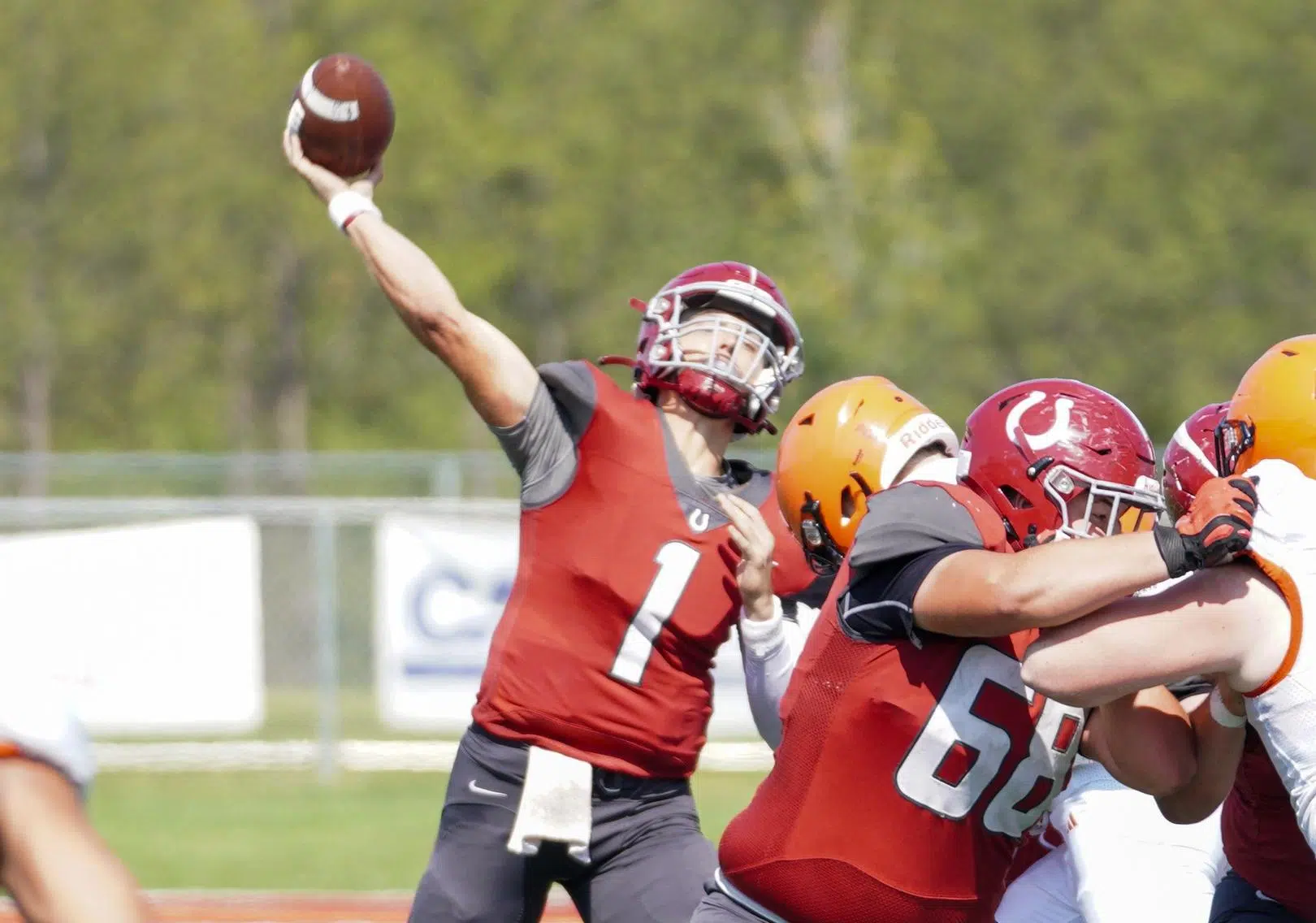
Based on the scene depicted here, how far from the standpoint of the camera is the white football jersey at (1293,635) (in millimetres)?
2809

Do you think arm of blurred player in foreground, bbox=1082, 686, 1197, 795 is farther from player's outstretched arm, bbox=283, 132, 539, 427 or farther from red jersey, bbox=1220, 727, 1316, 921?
player's outstretched arm, bbox=283, 132, 539, 427

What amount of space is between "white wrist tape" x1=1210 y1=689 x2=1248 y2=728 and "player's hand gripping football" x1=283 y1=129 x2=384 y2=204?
215cm

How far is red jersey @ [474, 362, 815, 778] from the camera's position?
412 centimetres

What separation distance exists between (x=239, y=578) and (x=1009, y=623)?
947 cm

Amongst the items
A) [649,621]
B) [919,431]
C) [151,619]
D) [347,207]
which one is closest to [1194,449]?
[919,431]

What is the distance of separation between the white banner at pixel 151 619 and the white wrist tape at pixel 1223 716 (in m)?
9.11

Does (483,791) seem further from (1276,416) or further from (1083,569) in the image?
(1276,416)

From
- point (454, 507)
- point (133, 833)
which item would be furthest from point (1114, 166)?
point (133, 833)

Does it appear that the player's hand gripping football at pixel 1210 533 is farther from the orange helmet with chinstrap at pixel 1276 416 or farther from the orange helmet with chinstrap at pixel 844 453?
the orange helmet with chinstrap at pixel 844 453

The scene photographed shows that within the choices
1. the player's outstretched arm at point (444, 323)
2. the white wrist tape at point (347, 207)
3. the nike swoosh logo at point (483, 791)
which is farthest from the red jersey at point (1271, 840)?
the white wrist tape at point (347, 207)

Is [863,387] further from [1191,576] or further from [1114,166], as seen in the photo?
[1114,166]

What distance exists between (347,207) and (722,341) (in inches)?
35.5

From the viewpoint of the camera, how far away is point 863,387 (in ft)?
11.6

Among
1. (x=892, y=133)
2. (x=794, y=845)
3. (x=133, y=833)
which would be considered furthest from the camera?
(x=892, y=133)
